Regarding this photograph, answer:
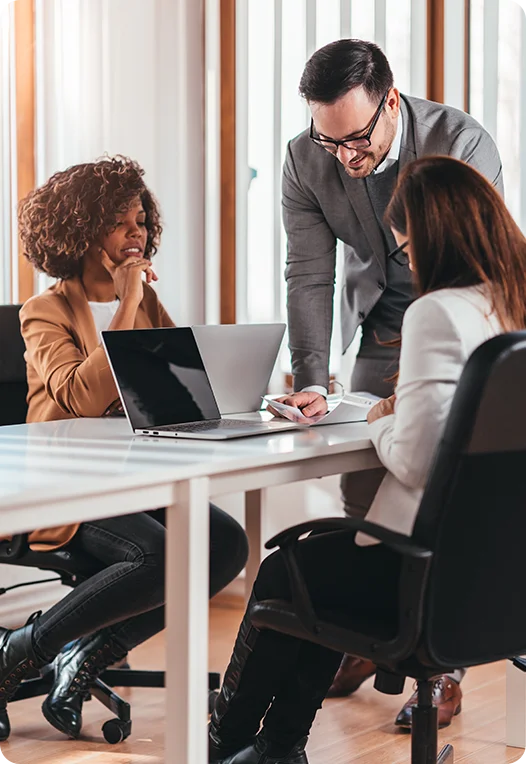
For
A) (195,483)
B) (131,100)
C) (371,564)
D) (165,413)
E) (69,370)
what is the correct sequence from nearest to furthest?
1. (195,483)
2. (371,564)
3. (165,413)
4. (69,370)
5. (131,100)

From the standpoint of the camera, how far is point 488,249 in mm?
1640

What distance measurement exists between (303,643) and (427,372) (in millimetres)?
592

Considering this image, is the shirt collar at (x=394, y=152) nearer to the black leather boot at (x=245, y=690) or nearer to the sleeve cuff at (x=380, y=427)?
the sleeve cuff at (x=380, y=427)

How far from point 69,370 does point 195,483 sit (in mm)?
781

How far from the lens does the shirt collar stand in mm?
2311

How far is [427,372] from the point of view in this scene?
1.54m

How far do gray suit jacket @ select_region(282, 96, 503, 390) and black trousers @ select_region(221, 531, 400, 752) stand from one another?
0.78 metres

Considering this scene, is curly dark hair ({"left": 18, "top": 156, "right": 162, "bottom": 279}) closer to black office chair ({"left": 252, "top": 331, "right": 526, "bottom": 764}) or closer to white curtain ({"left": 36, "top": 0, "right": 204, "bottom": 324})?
white curtain ({"left": 36, "top": 0, "right": 204, "bottom": 324})

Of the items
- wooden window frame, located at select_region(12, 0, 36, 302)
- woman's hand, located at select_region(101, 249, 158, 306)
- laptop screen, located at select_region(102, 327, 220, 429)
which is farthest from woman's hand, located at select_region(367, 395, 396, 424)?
wooden window frame, located at select_region(12, 0, 36, 302)

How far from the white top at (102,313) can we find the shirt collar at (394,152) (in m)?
0.70

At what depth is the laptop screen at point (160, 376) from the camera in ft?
6.41

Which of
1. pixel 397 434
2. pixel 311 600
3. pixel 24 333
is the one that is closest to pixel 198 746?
pixel 311 600

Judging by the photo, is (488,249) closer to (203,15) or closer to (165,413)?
(165,413)

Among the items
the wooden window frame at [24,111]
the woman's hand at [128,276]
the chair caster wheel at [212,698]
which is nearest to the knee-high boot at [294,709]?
the chair caster wheel at [212,698]
